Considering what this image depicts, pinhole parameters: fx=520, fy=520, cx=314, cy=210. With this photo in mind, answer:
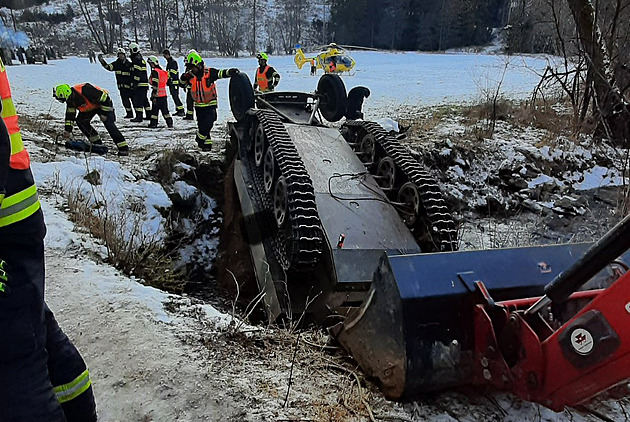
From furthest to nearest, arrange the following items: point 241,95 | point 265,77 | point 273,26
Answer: point 273,26, point 265,77, point 241,95

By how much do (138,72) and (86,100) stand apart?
3425 millimetres

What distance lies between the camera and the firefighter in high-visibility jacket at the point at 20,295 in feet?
5.70

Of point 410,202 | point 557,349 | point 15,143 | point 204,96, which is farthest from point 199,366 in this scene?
point 204,96

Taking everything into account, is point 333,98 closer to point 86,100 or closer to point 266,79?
point 86,100

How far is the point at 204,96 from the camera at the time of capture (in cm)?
909

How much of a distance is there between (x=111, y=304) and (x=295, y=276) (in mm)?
1724

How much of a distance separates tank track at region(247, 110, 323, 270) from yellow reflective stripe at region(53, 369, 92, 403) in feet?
7.61

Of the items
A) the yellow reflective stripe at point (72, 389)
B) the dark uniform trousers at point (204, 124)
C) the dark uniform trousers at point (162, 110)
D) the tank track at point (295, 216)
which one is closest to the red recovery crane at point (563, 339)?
the yellow reflective stripe at point (72, 389)

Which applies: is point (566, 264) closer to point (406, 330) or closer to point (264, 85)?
point (406, 330)

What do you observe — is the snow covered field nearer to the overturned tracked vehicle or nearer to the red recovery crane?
the overturned tracked vehicle

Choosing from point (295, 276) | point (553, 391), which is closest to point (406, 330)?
point (553, 391)

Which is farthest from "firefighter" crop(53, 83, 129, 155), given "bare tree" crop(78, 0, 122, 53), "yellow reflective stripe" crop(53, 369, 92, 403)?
"bare tree" crop(78, 0, 122, 53)

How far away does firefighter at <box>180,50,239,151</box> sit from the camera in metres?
8.75

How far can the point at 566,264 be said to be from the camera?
271 centimetres
